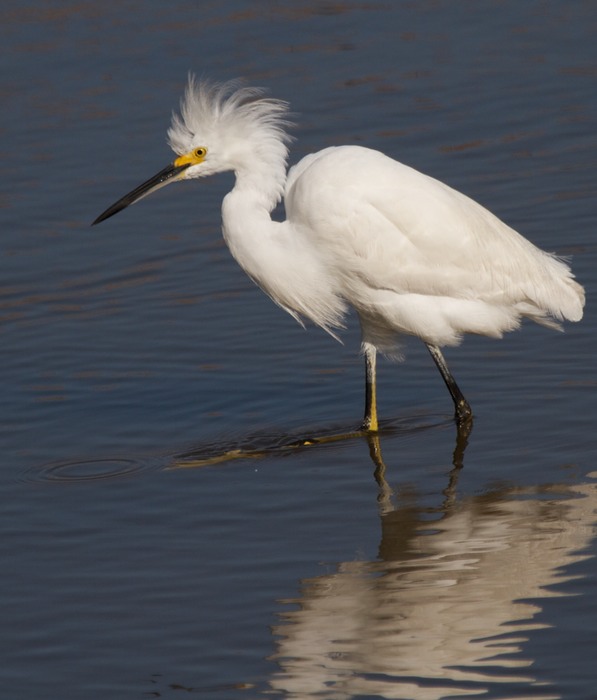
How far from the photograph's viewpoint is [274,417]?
7.83 metres

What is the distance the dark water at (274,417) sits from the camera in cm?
524

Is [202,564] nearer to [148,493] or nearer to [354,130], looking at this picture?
[148,493]

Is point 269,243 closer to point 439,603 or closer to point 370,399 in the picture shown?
point 370,399

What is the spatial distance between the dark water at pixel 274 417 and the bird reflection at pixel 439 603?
13 mm

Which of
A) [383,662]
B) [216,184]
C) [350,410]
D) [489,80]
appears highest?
[489,80]

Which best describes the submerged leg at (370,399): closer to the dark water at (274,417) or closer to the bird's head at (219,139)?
the dark water at (274,417)

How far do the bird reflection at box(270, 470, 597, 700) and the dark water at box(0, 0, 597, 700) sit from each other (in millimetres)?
13

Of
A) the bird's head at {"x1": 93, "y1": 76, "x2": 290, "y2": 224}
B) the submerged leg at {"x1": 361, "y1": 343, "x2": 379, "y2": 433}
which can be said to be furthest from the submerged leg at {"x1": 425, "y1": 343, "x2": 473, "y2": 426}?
the bird's head at {"x1": 93, "y1": 76, "x2": 290, "y2": 224}

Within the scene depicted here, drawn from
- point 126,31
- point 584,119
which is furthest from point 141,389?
point 126,31

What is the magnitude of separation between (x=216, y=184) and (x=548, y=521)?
5.71 meters

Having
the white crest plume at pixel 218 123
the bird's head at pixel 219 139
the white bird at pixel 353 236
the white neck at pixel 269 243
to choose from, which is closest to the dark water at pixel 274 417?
the white bird at pixel 353 236

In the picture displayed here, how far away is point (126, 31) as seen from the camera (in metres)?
14.6

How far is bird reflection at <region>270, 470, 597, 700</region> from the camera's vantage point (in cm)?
496

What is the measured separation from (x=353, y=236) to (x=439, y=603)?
236 centimetres
